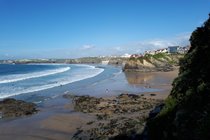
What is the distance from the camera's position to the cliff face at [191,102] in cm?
892

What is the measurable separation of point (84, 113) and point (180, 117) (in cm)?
1665

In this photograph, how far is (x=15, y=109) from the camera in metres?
27.5

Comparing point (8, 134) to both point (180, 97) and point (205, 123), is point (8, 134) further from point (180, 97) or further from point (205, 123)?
point (205, 123)

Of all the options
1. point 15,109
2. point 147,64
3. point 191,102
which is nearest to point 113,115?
point 15,109

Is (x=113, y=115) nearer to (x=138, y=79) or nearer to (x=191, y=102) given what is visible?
(x=191, y=102)

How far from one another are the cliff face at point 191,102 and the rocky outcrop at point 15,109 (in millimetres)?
16650

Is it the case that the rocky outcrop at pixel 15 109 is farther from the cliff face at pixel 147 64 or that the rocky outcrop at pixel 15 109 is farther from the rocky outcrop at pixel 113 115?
the cliff face at pixel 147 64

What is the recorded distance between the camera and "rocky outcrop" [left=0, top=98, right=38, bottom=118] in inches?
1027

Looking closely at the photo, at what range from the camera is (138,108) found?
2630 cm

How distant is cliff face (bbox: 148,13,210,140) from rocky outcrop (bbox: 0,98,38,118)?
1665 centimetres

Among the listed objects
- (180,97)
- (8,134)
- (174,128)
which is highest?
(180,97)

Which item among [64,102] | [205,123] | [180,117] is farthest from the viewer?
[64,102]

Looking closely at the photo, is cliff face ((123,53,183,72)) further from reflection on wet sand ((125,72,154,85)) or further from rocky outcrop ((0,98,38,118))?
rocky outcrop ((0,98,38,118))

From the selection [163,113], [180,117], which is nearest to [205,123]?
[180,117]
